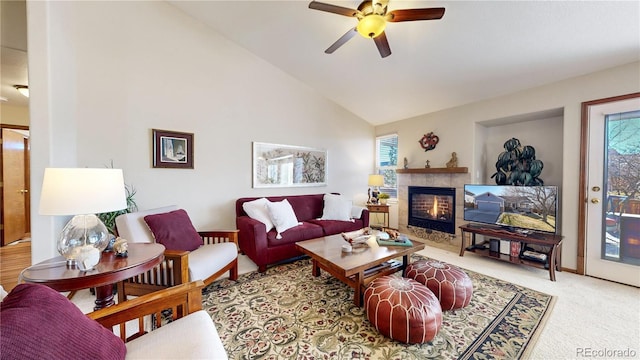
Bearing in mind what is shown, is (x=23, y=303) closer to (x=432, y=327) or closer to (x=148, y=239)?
(x=148, y=239)

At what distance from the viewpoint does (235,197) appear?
3553 mm

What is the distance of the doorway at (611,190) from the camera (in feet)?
8.06

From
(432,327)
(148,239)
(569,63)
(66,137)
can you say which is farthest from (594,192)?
(66,137)

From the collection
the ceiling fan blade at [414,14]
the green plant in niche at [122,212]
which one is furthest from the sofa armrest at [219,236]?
the ceiling fan blade at [414,14]

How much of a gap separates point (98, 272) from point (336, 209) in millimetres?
2912

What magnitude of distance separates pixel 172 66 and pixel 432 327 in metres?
3.93

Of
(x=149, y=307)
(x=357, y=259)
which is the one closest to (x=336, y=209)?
(x=357, y=259)

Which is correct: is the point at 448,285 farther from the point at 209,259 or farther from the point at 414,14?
the point at 414,14

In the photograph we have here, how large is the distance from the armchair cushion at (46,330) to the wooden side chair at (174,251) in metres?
0.97

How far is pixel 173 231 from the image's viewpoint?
220 cm

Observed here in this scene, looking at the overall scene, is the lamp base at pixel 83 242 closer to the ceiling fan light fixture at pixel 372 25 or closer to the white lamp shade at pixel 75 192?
the white lamp shade at pixel 75 192

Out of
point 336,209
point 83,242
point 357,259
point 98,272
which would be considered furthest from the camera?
point 336,209

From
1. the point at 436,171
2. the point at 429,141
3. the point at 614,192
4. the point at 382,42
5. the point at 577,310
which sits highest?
the point at 382,42

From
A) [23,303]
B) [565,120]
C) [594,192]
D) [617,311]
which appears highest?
[565,120]
